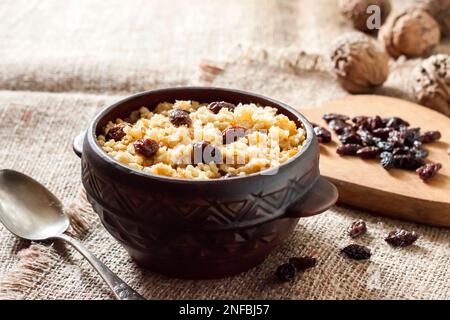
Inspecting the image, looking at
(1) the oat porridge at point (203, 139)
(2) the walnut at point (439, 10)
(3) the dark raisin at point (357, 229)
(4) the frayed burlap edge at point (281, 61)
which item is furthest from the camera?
(2) the walnut at point (439, 10)

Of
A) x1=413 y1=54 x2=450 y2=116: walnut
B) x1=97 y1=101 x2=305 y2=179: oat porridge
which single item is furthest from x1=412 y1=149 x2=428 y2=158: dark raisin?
x1=97 y1=101 x2=305 y2=179: oat porridge

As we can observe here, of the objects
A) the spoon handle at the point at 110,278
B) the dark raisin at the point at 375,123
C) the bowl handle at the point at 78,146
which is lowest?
the spoon handle at the point at 110,278

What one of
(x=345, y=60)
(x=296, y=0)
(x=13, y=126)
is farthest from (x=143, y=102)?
(x=296, y=0)

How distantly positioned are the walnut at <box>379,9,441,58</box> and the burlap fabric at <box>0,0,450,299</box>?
0.30 feet

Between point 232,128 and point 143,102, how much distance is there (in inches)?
13.4

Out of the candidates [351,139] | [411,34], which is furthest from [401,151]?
[411,34]

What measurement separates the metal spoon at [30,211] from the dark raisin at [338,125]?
1.06 meters

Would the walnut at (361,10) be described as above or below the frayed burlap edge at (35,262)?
above

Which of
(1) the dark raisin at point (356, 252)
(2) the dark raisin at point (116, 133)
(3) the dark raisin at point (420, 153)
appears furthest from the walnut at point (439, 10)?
(2) the dark raisin at point (116, 133)

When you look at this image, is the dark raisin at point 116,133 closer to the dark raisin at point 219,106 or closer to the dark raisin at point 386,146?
the dark raisin at point 219,106

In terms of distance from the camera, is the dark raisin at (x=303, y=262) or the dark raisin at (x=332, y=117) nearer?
the dark raisin at (x=303, y=262)

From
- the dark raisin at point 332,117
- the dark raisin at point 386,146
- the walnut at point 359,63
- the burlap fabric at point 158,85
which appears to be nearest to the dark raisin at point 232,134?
the burlap fabric at point 158,85

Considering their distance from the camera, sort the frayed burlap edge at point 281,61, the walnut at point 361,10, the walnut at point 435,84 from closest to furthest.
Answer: the walnut at point 435,84, the frayed burlap edge at point 281,61, the walnut at point 361,10

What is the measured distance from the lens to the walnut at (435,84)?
2.71 meters
